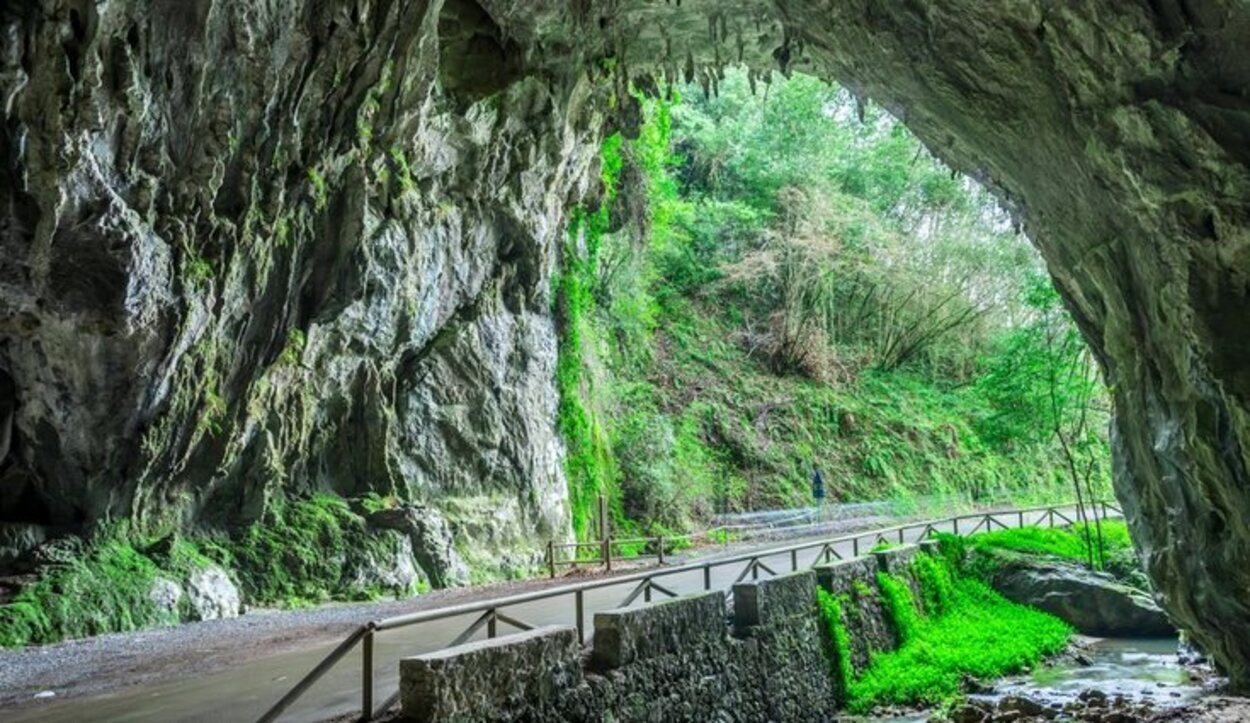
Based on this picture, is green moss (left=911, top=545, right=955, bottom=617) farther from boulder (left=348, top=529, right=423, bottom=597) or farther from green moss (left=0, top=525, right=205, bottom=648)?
green moss (left=0, top=525, right=205, bottom=648)

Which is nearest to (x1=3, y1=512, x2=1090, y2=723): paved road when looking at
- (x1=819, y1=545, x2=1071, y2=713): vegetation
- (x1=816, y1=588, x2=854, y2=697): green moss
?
(x1=816, y1=588, x2=854, y2=697): green moss

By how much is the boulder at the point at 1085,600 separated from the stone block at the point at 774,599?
781 centimetres

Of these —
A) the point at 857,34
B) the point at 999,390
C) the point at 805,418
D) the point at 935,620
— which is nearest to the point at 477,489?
the point at 935,620

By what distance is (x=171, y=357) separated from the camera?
12.5 meters

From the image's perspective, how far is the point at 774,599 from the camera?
1155 cm

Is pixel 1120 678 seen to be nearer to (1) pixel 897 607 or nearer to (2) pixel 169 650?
(1) pixel 897 607

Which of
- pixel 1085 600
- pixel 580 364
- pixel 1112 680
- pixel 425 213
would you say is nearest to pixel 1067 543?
pixel 1085 600

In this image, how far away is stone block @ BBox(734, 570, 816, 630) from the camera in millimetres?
11055

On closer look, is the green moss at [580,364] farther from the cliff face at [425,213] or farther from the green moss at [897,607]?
the green moss at [897,607]

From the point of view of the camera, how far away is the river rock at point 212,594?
13.0 m

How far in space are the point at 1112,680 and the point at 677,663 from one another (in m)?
8.78

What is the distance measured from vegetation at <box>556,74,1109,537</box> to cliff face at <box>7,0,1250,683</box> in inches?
268

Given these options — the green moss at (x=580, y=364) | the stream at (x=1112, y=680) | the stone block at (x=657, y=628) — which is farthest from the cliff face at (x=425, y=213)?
the stone block at (x=657, y=628)

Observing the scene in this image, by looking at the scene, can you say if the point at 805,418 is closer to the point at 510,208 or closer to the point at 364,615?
the point at 510,208
